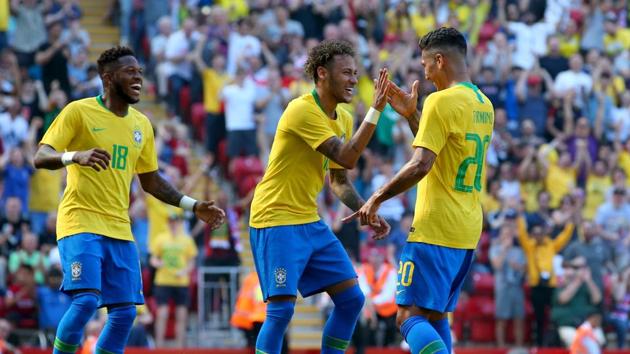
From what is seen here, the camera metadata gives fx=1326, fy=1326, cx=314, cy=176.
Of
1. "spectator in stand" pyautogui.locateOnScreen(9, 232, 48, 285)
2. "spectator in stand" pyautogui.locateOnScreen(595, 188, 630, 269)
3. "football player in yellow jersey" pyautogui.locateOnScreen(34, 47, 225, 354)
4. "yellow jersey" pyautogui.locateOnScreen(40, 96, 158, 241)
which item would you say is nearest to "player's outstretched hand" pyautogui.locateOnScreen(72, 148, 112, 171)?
"football player in yellow jersey" pyautogui.locateOnScreen(34, 47, 225, 354)

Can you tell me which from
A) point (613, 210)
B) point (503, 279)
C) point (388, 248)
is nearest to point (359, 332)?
point (388, 248)

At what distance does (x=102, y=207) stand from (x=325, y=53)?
2252 millimetres

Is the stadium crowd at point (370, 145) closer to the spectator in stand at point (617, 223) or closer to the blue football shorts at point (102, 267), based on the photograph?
the spectator in stand at point (617, 223)

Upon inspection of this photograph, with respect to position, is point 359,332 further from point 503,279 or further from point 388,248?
point 503,279

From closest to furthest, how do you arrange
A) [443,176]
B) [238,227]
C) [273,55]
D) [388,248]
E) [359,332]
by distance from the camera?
[443,176]
[359,332]
[388,248]
[238,227]
[273,55]

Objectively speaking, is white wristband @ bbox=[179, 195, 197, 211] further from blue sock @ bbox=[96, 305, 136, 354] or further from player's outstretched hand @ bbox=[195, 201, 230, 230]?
blue sock @ bbox=[96, 305, 136, 354]

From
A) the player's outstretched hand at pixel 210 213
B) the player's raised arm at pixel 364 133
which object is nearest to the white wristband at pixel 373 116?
the player's raised arm at pixel 364 133

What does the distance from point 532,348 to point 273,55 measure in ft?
21.4

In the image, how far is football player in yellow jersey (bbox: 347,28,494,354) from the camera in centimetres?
1019

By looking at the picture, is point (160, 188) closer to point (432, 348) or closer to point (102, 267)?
point (102, 267)

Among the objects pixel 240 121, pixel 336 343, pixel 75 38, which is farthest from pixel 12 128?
pixel 336 343

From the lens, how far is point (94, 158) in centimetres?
1020

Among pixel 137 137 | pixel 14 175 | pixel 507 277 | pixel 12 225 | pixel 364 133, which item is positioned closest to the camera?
pixel 364 133

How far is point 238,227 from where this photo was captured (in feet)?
68.0
